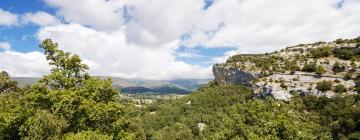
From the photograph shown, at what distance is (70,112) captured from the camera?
36.8 meters

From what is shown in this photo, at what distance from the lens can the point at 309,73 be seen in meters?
111

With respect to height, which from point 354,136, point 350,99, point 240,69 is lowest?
point 354,136

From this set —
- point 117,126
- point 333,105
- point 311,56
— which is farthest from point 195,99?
point 117,126

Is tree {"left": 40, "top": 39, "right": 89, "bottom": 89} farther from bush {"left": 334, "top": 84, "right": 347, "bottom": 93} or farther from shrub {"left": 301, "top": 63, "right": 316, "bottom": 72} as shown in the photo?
shrub {"left": 301, "top": 63, "right": 316, "bottom": 72}

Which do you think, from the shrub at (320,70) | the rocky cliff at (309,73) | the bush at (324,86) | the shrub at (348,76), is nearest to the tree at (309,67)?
the rocky cliff at (309,73)

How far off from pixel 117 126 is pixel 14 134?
10.8 metres

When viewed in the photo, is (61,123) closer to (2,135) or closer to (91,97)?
(91,97)

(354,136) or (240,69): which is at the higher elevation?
(240,69)

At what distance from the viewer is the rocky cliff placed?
9606 centimetres

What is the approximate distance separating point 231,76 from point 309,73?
52.8m

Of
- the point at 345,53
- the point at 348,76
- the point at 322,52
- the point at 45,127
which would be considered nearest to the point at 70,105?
the point at 45,127

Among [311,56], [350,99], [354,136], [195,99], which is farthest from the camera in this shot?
[195,99]

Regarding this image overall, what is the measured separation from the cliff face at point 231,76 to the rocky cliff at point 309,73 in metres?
0.36

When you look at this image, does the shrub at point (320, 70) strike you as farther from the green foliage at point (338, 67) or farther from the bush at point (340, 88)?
the bush at point (340, 88)
